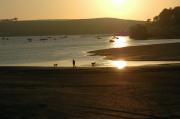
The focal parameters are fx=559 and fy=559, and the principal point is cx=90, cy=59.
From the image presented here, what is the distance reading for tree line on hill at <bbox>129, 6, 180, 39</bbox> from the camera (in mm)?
172250

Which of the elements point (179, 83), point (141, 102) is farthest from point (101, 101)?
point (179, 83)

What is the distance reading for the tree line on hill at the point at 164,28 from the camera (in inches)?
6781

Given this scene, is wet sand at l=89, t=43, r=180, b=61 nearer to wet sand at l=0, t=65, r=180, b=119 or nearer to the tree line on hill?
wet sand at l=0, t=65, r=180, b=119

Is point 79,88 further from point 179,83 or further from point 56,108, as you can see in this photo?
point 56,108

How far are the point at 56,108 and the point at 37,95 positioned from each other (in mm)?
4128

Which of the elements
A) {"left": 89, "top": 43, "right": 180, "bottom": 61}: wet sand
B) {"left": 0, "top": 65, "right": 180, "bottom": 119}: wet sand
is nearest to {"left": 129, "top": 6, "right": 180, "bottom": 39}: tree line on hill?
{"left": 89, "top": 43, "right": 180, "bottom": 61}: wet sand

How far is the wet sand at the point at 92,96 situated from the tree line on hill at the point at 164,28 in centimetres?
13690

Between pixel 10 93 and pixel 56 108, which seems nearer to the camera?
pixel 56 108

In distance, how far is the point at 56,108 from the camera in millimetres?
20109

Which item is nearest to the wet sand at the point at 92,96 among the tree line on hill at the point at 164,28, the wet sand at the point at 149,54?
the wet sand at the point at 149,54

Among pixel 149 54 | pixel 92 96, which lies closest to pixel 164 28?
pixel 149 54

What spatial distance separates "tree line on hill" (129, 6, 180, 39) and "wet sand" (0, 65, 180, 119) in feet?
449

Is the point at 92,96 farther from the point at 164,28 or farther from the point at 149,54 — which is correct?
the point at 164,28

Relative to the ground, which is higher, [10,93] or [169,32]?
[169,32]
